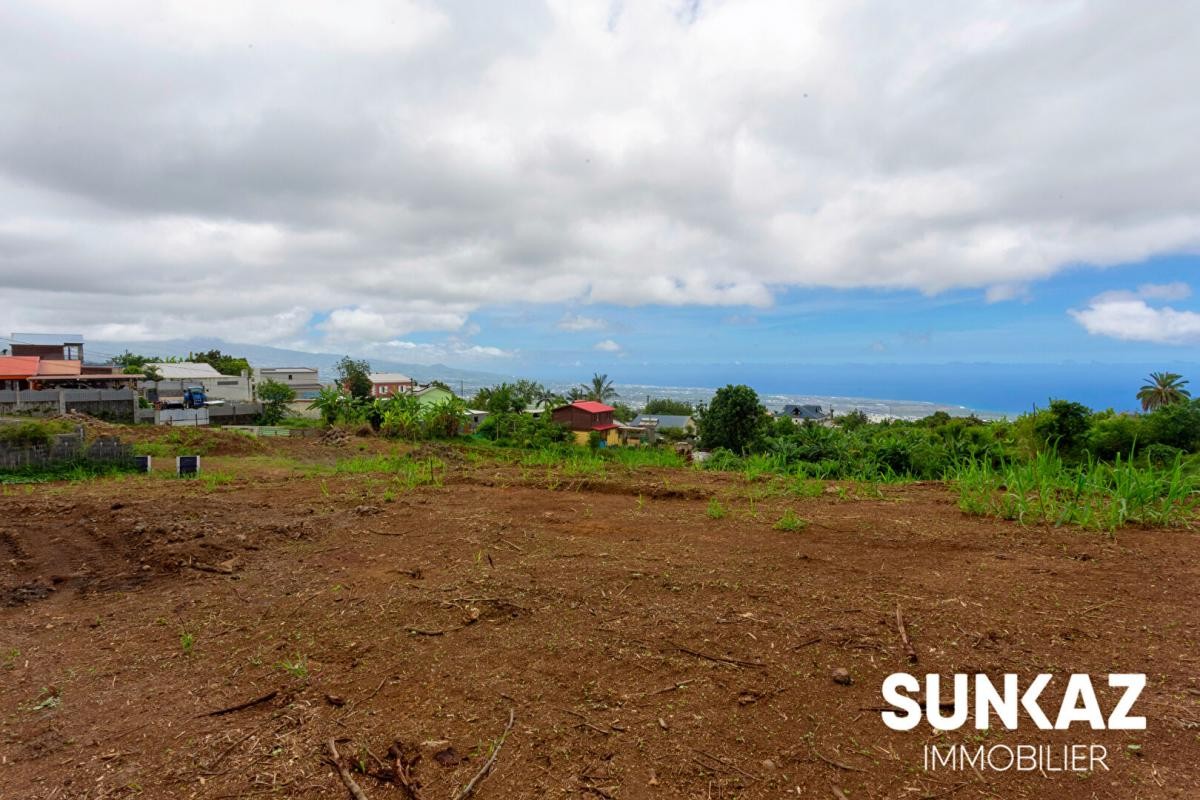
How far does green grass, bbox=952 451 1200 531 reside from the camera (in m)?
3.98

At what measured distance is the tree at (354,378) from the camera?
136 ft

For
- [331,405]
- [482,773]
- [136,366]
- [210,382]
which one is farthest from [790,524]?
[136,366]

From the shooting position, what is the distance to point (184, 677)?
2.59m

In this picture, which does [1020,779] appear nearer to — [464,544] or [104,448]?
[464,544]

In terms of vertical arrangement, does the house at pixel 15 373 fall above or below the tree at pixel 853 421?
A: above

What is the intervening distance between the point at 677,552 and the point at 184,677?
282 cm

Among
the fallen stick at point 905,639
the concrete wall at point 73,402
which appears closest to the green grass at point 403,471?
the fallen stick at point 905,639

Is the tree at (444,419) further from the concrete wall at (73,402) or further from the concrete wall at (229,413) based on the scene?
the concrete wall at (229,413)

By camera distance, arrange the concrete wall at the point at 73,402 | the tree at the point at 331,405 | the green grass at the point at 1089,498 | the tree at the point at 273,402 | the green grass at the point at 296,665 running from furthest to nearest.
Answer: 1. the tree at the point at 273,402
2. the tree at the point at 331,405
3. the concrete wall at the point at 73,402
4. the green grass at the point at 1089,498
5. the green grass at the point at 296,665

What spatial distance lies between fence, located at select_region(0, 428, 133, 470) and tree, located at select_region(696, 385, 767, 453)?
20771 millimetres

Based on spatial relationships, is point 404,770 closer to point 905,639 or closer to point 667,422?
point 905,639

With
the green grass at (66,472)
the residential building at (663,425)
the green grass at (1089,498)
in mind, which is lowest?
the residential building at (663,425)

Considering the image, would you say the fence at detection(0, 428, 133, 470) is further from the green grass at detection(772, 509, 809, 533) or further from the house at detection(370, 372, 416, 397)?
the house at detection(370, 372, 416, 397)

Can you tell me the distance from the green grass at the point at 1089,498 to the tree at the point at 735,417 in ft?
65.3
